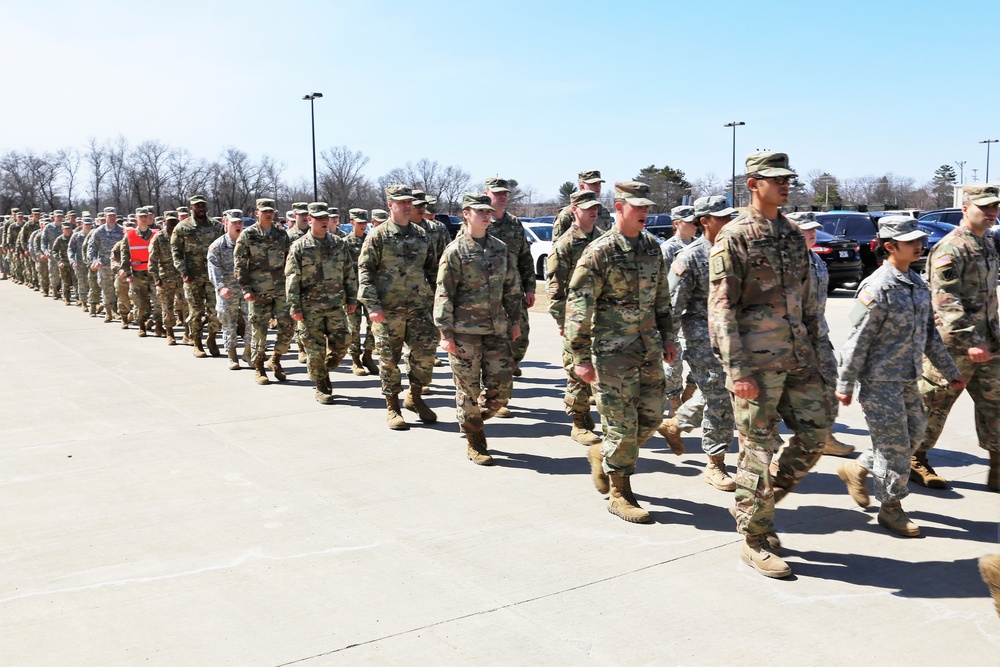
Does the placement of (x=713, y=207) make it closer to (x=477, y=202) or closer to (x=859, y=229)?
(x=477, y=202)

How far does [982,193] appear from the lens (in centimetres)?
597

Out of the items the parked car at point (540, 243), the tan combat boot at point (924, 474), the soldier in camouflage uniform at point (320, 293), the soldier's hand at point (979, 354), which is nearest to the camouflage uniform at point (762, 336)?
the soldier's hand at point (979, 354)

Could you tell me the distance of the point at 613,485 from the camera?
5707 mm

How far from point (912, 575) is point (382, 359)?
4.94 m

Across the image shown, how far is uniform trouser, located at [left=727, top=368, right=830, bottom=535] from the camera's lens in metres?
4.71

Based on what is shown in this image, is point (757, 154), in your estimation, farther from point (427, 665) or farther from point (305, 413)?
point (305, 413)

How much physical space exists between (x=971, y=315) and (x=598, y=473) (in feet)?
9.04

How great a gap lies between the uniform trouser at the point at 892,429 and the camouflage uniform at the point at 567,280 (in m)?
2.59

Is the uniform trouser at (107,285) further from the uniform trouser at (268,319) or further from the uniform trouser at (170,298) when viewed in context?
the uniform trouser at (268,319)

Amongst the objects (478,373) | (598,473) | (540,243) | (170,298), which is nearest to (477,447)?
(478,373)

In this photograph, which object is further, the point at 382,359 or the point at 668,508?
the point at 382,359

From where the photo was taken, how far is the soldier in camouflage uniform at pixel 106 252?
55.0ft

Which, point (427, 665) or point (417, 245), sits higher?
point (417, 245)

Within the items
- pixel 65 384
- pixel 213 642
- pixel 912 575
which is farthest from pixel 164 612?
pixel 65 384
